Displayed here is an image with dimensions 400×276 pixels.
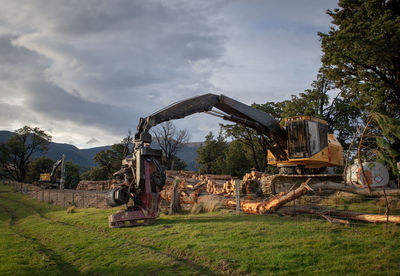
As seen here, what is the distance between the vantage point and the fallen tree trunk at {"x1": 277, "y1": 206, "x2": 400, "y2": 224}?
7.27m

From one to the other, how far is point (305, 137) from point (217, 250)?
8.29 meters

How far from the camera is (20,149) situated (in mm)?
61125

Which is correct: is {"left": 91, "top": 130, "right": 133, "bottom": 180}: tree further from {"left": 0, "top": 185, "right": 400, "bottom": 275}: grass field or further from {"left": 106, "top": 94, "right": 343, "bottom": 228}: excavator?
{"left": 0, "top": 185, "right": 400, "bottom": 275}: grass field

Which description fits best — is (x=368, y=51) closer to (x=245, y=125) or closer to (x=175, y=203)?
(x=245, y=125)

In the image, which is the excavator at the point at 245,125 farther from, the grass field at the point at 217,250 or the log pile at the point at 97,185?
the log pile at the point at 97,185

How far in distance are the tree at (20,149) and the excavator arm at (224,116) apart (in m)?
62.4

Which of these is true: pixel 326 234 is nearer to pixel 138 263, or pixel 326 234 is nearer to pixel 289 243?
pixel 289 243

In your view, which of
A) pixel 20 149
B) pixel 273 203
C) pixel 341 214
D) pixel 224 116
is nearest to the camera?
pixel 341 214

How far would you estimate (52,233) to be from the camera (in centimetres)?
1012

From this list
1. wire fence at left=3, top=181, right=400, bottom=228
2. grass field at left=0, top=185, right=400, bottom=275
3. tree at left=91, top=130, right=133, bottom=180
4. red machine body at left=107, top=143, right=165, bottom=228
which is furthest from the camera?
tree at left=91, top=130, right=133, bottom=180

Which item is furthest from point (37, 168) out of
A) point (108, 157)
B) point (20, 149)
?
point (108, 157)

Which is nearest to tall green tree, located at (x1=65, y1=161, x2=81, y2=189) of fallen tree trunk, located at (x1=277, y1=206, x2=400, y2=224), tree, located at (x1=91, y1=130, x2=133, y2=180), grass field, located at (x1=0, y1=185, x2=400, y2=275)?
tree, located at (x1=91, y1=130, x2=133, y2=180)

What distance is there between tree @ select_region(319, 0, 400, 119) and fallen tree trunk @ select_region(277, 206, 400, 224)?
13.0m

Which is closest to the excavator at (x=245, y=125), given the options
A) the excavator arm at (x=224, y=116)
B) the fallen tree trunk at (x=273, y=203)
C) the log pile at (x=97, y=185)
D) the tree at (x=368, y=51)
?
the excavator arm at (x=224, y=116)
